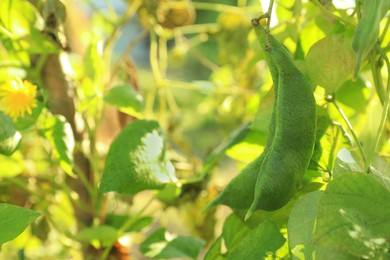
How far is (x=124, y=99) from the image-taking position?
330 mm

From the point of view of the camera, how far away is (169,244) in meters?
0.32

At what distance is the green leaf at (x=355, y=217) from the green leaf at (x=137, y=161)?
9cm

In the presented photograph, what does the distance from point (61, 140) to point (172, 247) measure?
0.08 metres

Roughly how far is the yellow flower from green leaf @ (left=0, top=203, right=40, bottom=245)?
0.22ft

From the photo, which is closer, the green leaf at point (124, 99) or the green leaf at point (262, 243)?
the green leaf at point (262, 243)

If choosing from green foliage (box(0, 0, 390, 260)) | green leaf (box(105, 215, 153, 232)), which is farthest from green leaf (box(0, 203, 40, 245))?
green leaf (box(105, 215, 153, 232))

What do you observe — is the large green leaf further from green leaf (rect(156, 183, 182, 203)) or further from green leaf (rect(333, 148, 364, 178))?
green leaf (rect(156, 183, 182, 203))

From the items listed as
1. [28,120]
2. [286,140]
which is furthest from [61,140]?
[286,140]

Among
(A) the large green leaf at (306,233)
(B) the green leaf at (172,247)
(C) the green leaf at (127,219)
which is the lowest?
(C) the green leaf at (127,219)

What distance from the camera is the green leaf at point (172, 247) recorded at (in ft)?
0.99

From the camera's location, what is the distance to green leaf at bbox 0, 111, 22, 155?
0.84 feet

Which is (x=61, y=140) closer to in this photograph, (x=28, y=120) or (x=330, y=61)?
(x=28, y=120)

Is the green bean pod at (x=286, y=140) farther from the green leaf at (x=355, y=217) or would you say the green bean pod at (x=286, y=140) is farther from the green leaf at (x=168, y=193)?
the green leaf at (x=168, y=193)

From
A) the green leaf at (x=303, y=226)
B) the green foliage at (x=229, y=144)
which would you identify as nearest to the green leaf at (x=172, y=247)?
the green foliage at (x=229, y=144)
